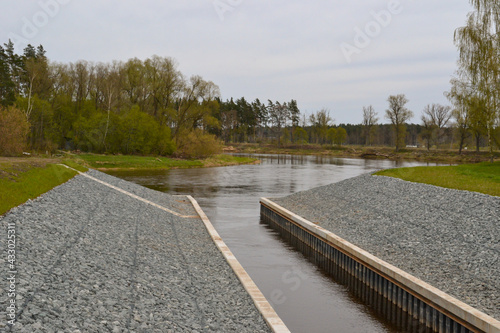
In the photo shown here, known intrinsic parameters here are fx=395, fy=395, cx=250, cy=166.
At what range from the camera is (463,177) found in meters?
25.3

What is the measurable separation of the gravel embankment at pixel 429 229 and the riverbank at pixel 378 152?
3014 inches

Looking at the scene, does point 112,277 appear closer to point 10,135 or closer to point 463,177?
point 463,177

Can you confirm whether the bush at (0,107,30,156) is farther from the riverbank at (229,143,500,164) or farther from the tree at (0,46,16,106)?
the riverbank at (229,143,500,164)

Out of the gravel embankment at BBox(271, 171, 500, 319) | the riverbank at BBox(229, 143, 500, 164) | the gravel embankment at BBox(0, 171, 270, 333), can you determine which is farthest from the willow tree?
the riverbank at BBox(229, 143, 500, 164)

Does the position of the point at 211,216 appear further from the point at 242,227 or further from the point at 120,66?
the point at 120,66

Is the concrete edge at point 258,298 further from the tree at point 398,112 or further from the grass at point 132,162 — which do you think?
the tree at point 398,112

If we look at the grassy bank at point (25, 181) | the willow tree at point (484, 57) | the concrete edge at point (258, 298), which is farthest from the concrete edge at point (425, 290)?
the willow tree at point (484, 57)

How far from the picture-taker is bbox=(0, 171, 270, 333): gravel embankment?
7781mm

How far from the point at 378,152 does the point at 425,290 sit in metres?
112

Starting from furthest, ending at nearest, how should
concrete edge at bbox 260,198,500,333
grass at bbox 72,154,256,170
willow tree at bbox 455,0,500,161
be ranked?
grass at bbox 72,154,256,170 → willow tree at bbox 455,0,500,161 → concrete edge at bbox 260,198,500,333

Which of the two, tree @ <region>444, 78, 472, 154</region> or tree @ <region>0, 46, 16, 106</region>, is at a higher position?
tree @ <region>0, 46, 16, 106</region>

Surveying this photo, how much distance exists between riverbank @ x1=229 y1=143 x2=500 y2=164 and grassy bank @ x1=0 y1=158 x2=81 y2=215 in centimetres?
8803

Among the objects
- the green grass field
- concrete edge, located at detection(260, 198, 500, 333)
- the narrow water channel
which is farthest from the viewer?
the green grass field

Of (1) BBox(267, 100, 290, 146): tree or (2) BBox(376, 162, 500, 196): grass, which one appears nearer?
(2) BBox(376, 162, 500, 196): grass
